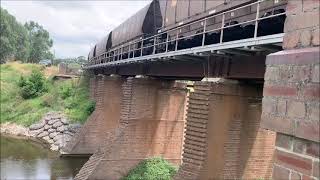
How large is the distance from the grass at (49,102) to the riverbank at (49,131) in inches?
25.0

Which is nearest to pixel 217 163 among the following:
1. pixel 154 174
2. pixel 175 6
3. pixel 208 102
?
pixel 208 102

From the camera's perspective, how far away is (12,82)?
4466 cm

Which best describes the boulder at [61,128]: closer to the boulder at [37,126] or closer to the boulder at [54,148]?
the boulder at [54,148]

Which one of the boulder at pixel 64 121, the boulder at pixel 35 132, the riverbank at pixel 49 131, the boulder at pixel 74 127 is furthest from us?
the boulder at pixel 35 132

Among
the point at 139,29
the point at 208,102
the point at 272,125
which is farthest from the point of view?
the point at 139,29

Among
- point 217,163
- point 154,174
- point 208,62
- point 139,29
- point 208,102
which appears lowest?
point 154,174

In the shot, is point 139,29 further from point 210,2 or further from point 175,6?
point 210,2

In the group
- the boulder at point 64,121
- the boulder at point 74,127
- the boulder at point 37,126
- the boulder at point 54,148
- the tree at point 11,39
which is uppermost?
the tree at point 11,39

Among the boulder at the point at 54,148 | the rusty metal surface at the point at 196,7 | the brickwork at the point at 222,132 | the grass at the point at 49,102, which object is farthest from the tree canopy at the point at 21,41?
the brickwork at the point at 222,132

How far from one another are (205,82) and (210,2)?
286 cm

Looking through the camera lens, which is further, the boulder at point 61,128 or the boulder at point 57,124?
the boulder at point 57,124

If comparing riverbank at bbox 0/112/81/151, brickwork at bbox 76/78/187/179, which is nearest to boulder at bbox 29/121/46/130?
riverbank at bbox 0/112/81/151

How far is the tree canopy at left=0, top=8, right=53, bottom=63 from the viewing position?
71.4 meters

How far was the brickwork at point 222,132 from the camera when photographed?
11094 millimetres
